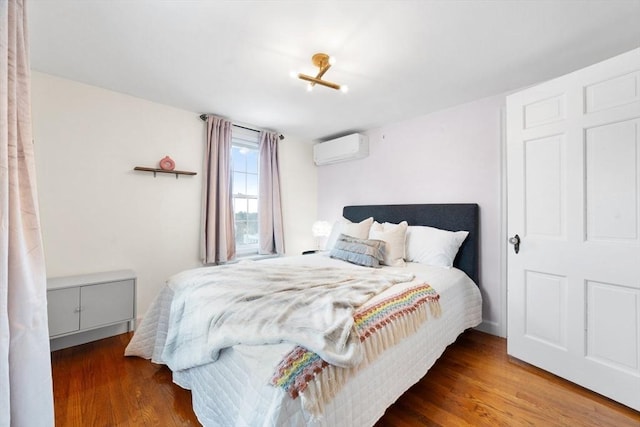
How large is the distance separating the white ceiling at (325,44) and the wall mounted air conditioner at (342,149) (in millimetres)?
888

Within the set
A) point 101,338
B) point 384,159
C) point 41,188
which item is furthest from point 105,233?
point 384,159

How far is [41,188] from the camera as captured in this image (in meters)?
2.22

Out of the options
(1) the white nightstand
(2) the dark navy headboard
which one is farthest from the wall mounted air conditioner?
(1) the white nightstand

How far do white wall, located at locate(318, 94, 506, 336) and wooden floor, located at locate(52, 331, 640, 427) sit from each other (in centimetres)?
81

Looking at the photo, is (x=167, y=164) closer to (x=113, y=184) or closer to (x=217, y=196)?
(x=113, y=184)

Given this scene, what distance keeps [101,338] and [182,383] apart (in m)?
1.48

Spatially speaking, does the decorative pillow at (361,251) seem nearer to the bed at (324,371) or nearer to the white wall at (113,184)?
the bed at (324,371)

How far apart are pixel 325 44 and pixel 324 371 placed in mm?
1949

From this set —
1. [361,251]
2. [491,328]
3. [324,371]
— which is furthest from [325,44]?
[491,328]

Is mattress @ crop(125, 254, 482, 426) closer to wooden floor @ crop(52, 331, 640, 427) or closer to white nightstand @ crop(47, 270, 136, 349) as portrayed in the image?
wooden floor @ crop(52, 331, 640, 427)

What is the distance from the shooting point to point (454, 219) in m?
2.70

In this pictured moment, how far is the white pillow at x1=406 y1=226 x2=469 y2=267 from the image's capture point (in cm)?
249

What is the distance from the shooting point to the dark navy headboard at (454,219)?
2574 millimetres

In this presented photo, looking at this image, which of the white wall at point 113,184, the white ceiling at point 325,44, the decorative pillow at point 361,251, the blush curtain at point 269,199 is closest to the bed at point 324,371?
the decorative pillow at point 361,251
